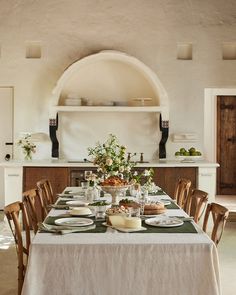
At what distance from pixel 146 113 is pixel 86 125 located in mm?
1002

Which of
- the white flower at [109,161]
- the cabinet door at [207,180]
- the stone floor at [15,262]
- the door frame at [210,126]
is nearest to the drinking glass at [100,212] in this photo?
the white flower at [109,161]

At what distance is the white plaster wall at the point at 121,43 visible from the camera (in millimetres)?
8094

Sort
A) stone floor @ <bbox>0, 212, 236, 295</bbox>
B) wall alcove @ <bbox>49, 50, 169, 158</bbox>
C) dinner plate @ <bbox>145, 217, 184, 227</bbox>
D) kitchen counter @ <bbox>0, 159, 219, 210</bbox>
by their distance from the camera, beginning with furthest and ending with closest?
wall alcove @ <bbox>49, 50, 169, 158</bbox> → kitchen counter @ <bbox>0, 159, 219, 210</bbox> → stone floor @ <bbox>0, 212, 236, 295</bbox> → dinner plate @ <bbox>145, 217, 184, 227</bbox>

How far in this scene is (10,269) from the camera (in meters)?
5.14

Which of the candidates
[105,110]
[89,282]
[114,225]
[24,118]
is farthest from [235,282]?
[24,118]

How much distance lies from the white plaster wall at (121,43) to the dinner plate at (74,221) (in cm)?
477

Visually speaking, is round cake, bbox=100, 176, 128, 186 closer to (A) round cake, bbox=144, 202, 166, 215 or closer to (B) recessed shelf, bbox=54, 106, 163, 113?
(A) round cake, bbox=144, 202, 166, 215

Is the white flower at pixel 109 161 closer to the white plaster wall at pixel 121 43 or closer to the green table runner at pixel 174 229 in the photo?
the green table runner at pixel 174 229

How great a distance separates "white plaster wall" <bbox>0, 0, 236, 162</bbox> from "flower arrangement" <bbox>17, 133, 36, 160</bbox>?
0.20m

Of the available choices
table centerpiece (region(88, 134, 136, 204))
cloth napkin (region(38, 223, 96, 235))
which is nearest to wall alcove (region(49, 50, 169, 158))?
table centerpiece (region(88, 134, 136, 204))

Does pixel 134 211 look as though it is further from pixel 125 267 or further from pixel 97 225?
pixel 125 267

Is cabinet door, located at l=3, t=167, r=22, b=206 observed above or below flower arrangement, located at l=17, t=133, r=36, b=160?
below

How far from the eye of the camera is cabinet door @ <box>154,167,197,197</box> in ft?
23.8

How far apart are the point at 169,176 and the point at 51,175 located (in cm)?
170
